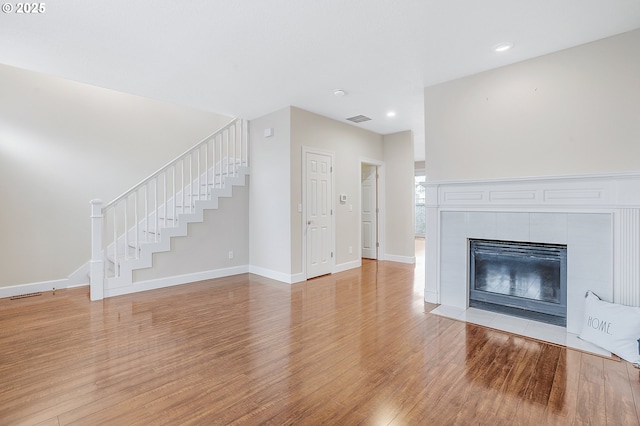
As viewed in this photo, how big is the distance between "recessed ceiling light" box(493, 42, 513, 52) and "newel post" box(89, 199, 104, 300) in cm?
502

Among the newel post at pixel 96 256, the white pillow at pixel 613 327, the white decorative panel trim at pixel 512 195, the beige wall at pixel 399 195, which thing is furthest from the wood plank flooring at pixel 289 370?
the beige wall at pixel 399 195

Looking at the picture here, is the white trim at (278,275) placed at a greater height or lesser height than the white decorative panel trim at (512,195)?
lesser

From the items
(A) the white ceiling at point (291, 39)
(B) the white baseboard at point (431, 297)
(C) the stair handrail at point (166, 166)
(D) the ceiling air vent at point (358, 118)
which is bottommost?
(B) the white baseboard at point (431, 297)

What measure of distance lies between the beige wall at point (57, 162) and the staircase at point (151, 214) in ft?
1.54

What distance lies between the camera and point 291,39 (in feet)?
9.52

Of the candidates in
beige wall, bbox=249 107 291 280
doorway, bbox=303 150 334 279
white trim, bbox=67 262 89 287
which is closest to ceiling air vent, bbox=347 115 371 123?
doorway, bbox=303 150 334 279

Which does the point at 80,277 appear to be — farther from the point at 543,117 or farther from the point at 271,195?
the point at 543,117

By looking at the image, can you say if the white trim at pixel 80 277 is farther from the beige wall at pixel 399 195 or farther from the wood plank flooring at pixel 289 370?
the beige wall at pixel 399 195

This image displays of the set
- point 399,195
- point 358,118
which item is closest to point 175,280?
point 358,118

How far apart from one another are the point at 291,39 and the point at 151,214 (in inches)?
162

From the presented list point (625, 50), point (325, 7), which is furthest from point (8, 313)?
point (625, 50)

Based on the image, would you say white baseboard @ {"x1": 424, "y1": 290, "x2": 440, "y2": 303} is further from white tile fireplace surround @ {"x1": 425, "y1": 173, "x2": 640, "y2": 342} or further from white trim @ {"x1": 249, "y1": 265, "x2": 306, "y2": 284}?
white trim @ {"x1": 249, "y1": 265, "x2": 306, "y2": 284}

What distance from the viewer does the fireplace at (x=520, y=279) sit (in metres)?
3.07

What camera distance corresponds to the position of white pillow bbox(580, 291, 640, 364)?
239 centimetres
